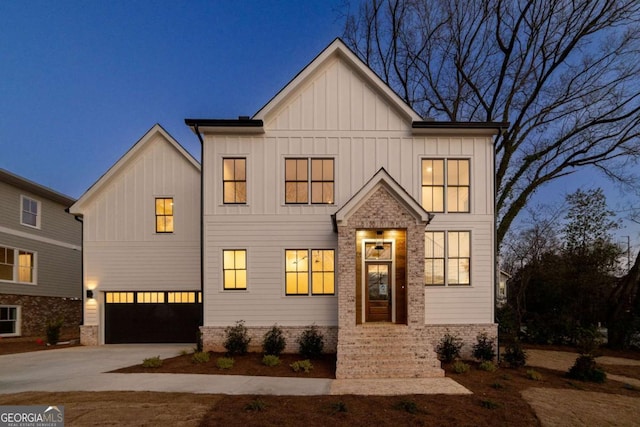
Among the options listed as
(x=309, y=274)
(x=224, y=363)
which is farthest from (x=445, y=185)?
(x=224, y=363)

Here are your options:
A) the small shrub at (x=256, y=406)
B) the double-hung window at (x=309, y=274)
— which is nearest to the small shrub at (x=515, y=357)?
the double-hung window at (x=309, y=274)

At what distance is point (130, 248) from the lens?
14.4m

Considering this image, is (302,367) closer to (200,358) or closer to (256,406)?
(200,358)

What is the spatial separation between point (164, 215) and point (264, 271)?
553 centimetres

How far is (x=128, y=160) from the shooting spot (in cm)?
1445

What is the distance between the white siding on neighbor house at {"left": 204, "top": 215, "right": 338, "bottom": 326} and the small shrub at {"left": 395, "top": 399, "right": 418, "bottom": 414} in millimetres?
4909

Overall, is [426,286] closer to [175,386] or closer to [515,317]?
[515,317]

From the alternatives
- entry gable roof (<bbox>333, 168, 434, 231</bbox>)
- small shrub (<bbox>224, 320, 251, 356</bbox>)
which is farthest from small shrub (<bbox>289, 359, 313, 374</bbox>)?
entry gable roof (<bbox>333, 168, 434, 231</bbox>)

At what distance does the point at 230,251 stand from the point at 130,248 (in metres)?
5.29

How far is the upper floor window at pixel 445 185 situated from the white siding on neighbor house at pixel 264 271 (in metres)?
3.48

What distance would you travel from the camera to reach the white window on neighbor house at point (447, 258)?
38.7 ft

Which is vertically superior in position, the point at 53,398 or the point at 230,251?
the point at 230,251

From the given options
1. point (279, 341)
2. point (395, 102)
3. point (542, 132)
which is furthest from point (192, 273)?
point (542, 132)

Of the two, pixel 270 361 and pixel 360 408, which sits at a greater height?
pixel 360 408
